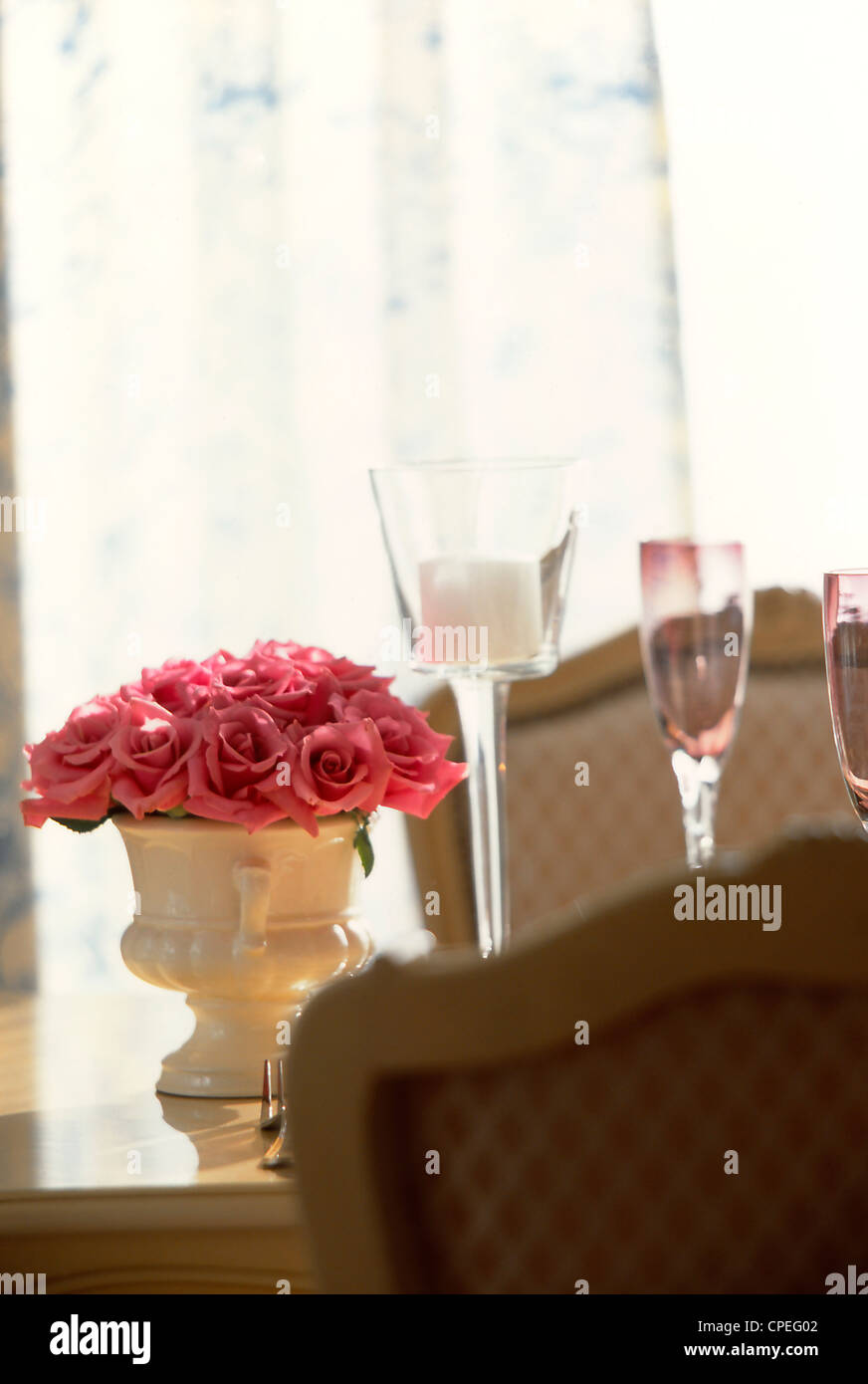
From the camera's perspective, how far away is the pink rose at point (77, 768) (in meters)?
0.87

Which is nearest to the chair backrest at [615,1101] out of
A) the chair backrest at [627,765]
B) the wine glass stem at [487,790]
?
the wine glass stem at [487,790]

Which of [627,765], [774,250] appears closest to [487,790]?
[627,765]

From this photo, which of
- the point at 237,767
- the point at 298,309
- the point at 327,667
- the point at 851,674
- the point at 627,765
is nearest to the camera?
the point at 851,674

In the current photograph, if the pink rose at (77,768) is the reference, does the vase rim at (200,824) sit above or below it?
below

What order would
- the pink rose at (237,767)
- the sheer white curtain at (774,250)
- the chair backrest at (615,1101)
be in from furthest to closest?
the sheer white curtain at (774,250) < the pink rose at (237,767) < the chair backrest at (615,1101)

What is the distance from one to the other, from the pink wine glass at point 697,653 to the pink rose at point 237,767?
0.22m

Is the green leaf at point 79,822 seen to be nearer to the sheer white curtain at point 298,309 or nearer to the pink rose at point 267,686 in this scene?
the pink rose at point 267,686

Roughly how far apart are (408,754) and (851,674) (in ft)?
1.05

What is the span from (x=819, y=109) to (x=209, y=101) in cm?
85

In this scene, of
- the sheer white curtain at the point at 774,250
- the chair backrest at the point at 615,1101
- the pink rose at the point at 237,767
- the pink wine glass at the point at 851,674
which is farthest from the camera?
the sheer white curtain at the point at 774,250

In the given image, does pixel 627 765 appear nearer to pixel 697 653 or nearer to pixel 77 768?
pixel 697 653

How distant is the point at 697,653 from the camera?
883mm

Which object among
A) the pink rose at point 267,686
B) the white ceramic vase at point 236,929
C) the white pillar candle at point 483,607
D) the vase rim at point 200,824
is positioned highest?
the white pillar candle at point 483,607

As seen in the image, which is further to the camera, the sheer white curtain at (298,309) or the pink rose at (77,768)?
the sheer white curtain at (298,309)
